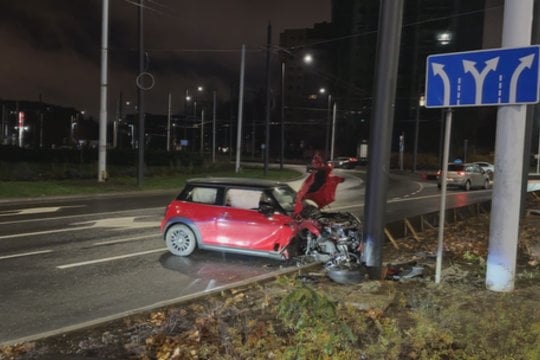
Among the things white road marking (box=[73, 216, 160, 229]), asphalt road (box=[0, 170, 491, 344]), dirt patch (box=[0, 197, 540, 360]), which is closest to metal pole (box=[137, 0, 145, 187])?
→ asphalt road (box=[0, 170, 491, 344])

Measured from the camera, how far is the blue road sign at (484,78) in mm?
5895

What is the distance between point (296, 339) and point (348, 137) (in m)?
87.6

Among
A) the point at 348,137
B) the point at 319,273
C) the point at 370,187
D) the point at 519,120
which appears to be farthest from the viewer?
the point at 348,137

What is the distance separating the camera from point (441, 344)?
442 cm

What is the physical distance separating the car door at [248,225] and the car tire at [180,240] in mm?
522

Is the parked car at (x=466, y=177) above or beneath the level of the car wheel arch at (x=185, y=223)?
above

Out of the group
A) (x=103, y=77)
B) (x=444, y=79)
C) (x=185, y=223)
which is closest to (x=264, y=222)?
(x=185, y=223)

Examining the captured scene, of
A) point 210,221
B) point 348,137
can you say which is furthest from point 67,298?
point 348,137

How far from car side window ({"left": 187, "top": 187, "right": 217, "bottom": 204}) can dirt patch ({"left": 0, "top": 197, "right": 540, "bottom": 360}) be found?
3017 mm

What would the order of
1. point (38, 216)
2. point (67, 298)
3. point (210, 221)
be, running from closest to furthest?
1. point (67, 298)
2. point (210, 221)
3. point (38, 216)

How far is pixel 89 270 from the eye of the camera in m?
8.48

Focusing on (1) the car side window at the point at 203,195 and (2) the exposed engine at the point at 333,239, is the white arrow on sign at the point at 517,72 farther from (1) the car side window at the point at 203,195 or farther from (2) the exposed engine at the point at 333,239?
(1) the car side window at the point at 203,195

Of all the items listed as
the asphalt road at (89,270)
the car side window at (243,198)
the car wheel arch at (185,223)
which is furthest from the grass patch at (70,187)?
the car side window at (243,198)

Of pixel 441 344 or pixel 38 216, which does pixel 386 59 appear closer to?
pixel 441 344
